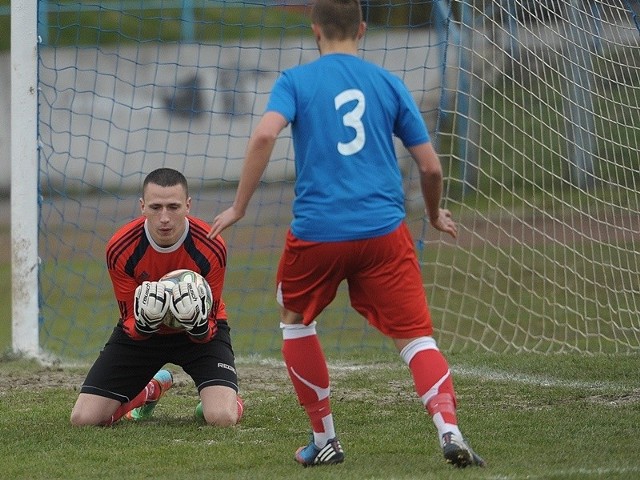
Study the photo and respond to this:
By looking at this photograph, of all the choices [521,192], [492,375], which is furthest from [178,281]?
[521,192]

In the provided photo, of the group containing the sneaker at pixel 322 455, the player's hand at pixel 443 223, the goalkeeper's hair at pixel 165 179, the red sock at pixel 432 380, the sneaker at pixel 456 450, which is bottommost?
the sneaker at pixel 322 455

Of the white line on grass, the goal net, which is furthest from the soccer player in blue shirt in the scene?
the goal net

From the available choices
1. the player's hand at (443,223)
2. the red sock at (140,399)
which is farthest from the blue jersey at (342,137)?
the red sock at (140,399)

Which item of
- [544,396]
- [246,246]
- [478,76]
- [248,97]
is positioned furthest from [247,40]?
[544,396]

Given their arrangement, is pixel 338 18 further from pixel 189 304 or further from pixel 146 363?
pixel 146 363

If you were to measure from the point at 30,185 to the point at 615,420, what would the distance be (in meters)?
4.06

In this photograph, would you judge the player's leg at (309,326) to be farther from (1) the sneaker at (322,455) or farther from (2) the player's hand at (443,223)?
(2) the player's hand at (443,223)

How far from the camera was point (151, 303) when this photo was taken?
5.10 metres

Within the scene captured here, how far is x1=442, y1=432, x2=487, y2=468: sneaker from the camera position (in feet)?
13.4

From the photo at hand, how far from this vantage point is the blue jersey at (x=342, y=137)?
13.5 ft

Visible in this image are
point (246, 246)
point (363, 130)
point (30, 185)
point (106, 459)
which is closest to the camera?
point (363, 130)

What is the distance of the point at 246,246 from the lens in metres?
14.0

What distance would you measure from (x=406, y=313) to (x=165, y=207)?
150 centimetres

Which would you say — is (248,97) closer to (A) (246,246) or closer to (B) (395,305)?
(A) (246,246)
